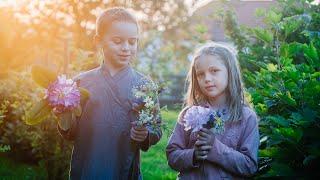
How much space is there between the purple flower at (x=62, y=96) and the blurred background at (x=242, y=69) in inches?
20.4

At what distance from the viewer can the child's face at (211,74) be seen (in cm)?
309

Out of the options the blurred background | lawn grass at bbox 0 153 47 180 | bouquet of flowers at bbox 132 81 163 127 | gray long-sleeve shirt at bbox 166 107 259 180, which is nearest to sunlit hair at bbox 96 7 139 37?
the blurred background

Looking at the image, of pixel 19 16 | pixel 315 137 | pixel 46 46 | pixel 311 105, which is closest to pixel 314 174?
pixel 315 137

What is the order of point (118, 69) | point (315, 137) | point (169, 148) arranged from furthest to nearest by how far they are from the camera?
point (118, 69)
point (169, 148)
point (315, 137)

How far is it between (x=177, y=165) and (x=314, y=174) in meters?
0.76

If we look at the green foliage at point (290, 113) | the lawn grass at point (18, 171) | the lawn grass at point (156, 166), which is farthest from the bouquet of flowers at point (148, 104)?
the lawn grass at point (18, 171)

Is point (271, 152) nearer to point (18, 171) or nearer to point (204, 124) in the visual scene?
point (204, 124)

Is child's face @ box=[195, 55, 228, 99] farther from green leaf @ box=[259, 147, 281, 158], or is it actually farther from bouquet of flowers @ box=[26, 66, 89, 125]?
bouquet of flowers @ box=[26, 66, 89, 125]

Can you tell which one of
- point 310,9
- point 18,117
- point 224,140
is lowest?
Result: point 18,117

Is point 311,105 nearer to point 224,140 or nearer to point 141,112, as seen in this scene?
point 224,140

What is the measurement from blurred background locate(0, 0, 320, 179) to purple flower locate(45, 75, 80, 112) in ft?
1.70

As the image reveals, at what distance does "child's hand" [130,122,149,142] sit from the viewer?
3075mm

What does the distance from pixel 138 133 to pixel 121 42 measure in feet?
1.93

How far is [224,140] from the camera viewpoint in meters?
3.02
